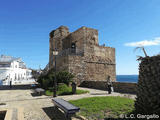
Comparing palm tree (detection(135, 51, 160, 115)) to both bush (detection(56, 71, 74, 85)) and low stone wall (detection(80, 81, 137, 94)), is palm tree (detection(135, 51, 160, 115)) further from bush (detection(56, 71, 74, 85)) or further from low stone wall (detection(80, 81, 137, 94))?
bush (detection(56, 71, 74, 85))

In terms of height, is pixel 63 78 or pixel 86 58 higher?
pixel 86 58

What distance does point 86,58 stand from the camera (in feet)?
61.7

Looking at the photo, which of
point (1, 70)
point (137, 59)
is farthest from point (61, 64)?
point (1, 70)

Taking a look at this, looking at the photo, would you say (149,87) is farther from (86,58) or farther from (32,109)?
(86,58)

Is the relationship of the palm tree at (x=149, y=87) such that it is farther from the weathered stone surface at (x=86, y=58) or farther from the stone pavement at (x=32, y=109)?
the weathered stone surface at (x=86, y=58)

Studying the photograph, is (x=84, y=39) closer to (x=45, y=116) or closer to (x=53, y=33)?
(x=53, y=33)

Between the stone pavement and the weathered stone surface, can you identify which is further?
the weathered stone surface

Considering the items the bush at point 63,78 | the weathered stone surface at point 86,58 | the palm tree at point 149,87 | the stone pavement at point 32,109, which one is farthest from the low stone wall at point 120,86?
the stone pavement at point 32,109

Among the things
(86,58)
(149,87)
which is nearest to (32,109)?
(149,87)

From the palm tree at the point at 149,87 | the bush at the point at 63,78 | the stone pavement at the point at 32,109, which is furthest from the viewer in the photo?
the bush at the point at 63,78

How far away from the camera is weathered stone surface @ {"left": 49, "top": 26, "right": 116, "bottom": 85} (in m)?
17.4

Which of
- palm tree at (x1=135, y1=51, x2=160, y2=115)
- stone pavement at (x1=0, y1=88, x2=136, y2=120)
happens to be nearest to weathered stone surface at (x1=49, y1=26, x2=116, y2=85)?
stone pavement at (x1=0, y1=88, x2=136, y2=120)

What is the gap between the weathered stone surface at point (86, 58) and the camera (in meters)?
17.4

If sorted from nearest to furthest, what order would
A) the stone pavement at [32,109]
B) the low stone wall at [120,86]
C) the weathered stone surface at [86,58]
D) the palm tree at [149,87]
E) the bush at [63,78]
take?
the palm tree at [149,87]
the stone pavement at [32,109]
the low stone wall at [120,86]
the bush at [63,78]
the weathered stone surface at [86,58]
